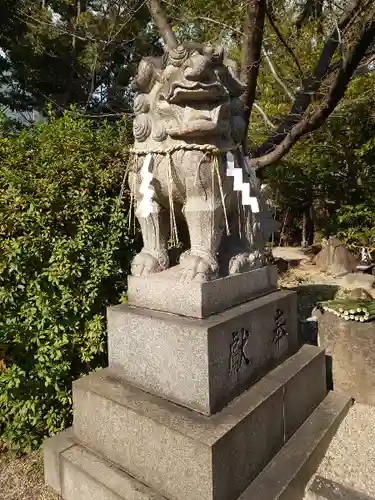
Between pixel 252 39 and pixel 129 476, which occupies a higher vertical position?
pixel 252 39

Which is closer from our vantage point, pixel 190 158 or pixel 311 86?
pixel 190 158

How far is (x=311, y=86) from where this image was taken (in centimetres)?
487

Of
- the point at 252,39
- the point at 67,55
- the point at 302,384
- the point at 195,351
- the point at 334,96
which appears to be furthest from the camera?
the point at 67,55

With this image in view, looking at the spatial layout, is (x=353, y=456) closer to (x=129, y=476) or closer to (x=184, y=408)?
(x=184, y=408)

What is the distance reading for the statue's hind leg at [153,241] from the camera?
85.5 inches

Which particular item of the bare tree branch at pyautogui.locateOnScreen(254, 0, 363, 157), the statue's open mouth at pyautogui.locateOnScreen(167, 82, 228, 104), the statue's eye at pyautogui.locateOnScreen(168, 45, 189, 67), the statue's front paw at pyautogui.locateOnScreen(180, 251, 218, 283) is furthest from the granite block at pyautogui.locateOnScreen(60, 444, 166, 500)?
the bare tree branch at pyautogui.locateOnScreen(254, 0, 363, 157)

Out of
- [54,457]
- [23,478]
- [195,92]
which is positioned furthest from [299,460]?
[195,92]

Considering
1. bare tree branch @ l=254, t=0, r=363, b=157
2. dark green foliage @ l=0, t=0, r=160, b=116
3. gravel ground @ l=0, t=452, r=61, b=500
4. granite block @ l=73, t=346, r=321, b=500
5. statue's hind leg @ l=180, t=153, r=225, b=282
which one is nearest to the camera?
granite block @ l=73, t=346, r=321, b=500

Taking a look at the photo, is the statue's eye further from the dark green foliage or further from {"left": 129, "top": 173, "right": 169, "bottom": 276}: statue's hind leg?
the dark green foliage

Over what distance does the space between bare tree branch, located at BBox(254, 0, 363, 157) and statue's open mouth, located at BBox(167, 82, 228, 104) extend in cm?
315

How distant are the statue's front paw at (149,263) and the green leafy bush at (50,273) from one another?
450 millimetres

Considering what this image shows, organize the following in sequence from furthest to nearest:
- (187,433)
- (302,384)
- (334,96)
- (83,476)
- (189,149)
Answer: (334,96) → (302,384) → (189,149) → (83,476) → (187,433)

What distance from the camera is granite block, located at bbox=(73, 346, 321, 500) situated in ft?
5.21

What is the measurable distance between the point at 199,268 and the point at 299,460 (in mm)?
1201
